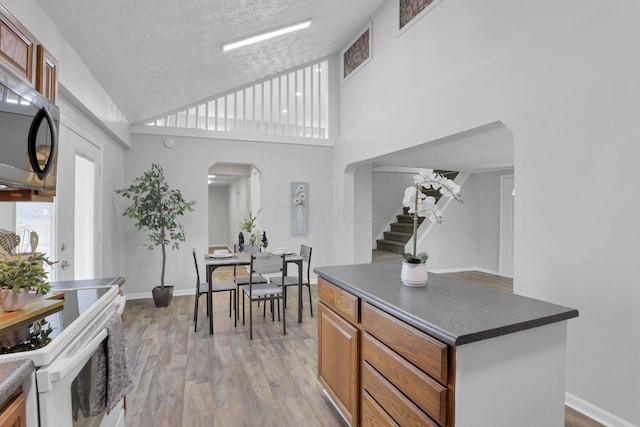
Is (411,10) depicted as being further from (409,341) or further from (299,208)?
(409,341)

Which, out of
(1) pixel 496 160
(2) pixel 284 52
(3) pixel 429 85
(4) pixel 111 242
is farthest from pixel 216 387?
(1) pixel 496 160

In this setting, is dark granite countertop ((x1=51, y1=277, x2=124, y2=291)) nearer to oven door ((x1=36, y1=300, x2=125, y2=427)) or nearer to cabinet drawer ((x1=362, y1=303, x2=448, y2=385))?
oven door ((x1=36, y1=300, x2=125, y2=427))

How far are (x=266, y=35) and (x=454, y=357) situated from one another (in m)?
3.97

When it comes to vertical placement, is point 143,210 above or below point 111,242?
above

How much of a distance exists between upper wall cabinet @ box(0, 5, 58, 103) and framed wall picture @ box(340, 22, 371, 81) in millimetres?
3992

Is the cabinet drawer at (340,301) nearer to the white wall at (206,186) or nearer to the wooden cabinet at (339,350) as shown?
the wooden cabinet at (339,350)

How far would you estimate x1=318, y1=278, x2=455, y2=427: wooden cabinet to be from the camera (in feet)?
4.08

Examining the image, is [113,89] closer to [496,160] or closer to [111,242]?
[111,242]

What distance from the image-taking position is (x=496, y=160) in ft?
18.7

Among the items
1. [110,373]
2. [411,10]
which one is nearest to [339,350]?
[110,373]

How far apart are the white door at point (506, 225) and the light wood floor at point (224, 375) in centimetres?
470

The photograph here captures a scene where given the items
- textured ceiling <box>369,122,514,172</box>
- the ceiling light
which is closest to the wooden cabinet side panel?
textured ceiling <box>369,122,514,172</box>

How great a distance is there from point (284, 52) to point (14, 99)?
4.12m

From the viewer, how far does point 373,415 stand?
5.43 ft
